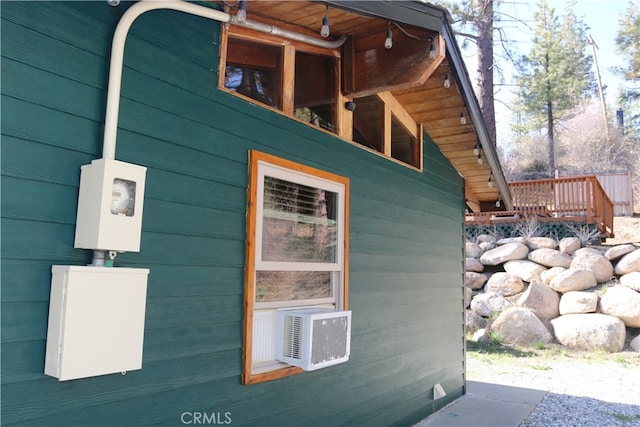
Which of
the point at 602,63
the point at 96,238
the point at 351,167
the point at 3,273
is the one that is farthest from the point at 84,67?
the point at 602,63

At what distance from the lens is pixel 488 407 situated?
5305 mm

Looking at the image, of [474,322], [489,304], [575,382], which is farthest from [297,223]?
[489,304]

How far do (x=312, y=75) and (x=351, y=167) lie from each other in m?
0.75

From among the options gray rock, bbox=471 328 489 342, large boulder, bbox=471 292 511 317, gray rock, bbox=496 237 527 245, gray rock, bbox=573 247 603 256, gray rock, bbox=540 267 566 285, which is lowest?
gray rock, bbox=471 328 489 342

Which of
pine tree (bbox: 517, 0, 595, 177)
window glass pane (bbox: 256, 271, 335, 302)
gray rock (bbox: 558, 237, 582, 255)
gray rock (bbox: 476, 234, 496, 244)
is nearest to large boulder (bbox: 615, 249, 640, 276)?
gray rock (bbox: 558, 237, 582, 255)

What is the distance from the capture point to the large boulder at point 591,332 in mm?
8188

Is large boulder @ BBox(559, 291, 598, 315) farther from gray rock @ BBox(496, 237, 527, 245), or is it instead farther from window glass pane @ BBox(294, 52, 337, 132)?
window glass pane @ BBox(294, 52, 337, 132)

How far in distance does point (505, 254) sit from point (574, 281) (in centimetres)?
164

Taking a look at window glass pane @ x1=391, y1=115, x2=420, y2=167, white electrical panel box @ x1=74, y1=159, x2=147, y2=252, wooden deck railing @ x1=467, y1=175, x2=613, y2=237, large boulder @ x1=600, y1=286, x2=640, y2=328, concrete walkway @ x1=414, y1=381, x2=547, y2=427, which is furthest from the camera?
wooden deck railing @ x1=467, y1=175, x2=613, y2=237

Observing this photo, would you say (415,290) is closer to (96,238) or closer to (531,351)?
(96,238)

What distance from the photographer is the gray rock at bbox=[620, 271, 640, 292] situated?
9.07 m

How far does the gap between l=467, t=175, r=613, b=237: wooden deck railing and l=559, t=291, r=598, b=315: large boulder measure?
2.81 m

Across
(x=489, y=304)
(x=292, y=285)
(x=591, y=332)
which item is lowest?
(x=591, y=332)

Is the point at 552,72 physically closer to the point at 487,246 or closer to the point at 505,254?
the point at 487,246
